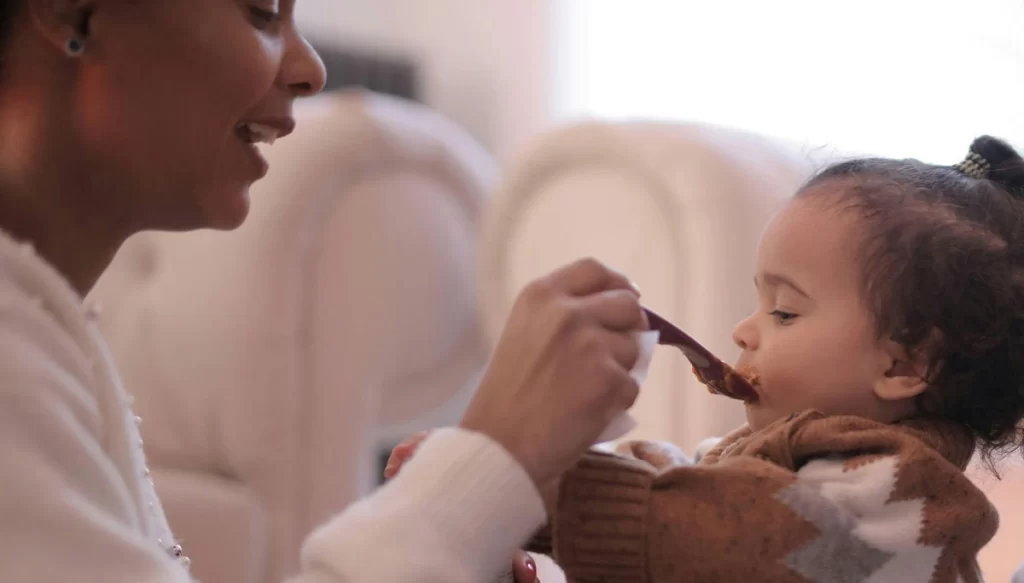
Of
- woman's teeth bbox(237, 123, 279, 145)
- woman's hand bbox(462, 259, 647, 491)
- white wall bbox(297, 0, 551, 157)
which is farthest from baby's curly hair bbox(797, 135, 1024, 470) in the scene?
white wall bbox(297, 0, 551, 157)

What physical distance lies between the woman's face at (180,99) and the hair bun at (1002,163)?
544 millimetres

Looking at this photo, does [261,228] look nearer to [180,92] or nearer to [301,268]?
[301,268]

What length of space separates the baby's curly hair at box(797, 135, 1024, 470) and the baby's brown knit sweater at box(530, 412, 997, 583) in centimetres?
8

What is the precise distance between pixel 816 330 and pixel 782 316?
0.13ft

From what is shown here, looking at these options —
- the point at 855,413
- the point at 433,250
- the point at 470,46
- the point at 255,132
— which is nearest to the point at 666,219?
the point at 433,250

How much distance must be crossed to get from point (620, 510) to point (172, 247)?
1.19 metres

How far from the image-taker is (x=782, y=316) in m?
0.76

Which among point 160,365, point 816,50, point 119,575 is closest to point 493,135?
point 816,50

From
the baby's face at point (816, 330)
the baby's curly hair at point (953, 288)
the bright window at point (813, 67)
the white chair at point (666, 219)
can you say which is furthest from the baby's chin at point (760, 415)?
the bright window at point (813, 67)

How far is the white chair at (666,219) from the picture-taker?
1171mm

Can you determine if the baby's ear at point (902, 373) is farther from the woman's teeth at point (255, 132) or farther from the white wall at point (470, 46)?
the white wall at point (470, 46)

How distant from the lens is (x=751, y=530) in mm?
613

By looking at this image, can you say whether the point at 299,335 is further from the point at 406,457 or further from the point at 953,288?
the point at 953,288

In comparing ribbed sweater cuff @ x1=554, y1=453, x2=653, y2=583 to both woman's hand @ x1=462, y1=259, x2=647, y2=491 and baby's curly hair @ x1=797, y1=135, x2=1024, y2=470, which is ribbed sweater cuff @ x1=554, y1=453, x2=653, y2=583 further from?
baby's curly hair @ x1=797, y1=135, x2=1024, y2=470
